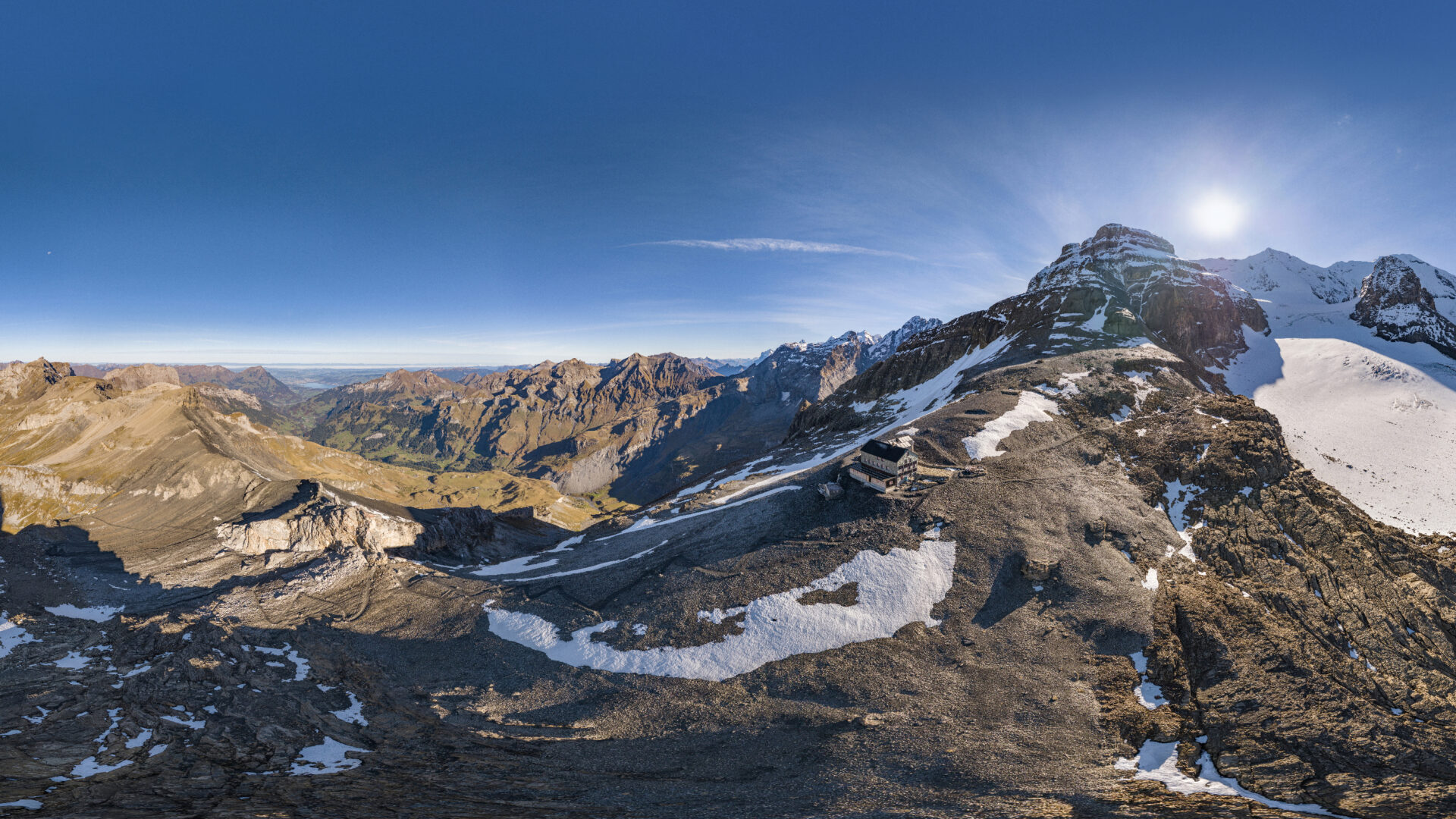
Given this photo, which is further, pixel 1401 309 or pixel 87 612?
pixel 1401 309

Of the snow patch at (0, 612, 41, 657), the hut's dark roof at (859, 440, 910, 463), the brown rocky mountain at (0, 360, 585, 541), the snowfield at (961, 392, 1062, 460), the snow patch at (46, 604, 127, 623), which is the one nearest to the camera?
→ the snow patch at (0, 612, 41, 657)

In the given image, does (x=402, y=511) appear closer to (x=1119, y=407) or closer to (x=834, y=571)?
(x=834, y=571)

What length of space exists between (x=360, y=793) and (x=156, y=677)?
2562 centimetres

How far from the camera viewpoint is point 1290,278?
16488 cm

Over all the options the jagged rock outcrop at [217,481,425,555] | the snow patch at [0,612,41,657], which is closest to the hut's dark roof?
the jagged rock outcrop at [217,481,425,555]

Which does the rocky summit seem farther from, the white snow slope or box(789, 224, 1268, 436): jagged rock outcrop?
box(789, 224, 1268, 436): jagged rock outcrop

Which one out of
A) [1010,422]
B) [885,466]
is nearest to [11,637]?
[885,466]

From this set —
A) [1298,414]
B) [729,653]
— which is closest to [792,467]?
[729,653]

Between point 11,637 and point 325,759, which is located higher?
point 325,759

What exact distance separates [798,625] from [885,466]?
2032 cm

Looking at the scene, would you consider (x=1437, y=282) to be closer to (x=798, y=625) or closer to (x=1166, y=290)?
(x=1166, y=290)

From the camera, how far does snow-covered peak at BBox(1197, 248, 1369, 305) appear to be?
157 meters

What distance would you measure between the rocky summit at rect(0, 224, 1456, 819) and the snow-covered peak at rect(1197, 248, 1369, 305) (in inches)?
4370

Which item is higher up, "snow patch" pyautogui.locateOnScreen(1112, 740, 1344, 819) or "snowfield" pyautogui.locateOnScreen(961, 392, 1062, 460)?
"snowfield" pyautogui.locateOnScreen(961, 392, 1062, 460)
